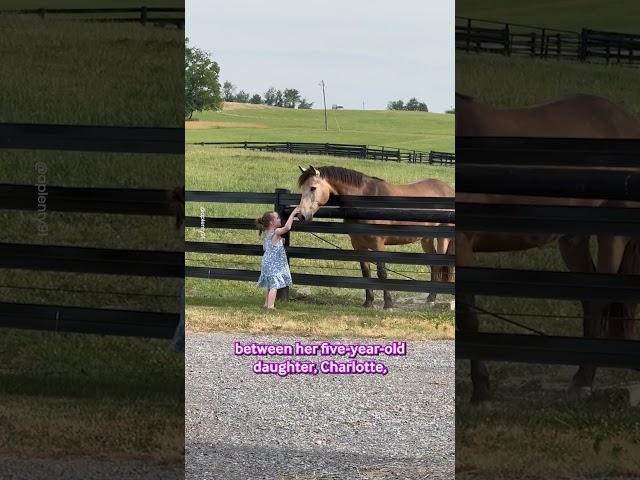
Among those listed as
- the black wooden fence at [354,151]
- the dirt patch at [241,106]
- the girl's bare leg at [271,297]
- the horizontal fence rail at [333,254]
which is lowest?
the girl's bare leg at [271,297]

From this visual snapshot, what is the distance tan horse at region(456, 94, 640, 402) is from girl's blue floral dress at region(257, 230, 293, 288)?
95 cm

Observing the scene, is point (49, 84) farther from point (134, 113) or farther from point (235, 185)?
point (235, 185)

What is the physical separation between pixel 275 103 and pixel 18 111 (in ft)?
8.34

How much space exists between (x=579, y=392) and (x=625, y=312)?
0.46m

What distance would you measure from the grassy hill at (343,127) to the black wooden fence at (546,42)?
1678 mm

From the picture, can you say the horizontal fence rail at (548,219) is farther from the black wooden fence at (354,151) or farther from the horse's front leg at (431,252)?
the black wooden fence at (354,151)

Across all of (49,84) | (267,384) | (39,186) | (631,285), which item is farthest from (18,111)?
(631,285)

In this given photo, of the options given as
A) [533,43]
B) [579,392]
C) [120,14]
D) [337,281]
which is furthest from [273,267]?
[533,43]

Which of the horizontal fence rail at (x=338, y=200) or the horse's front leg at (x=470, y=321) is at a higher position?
the horizontal fence rail at (x=338, y=200)

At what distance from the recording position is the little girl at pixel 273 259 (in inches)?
149

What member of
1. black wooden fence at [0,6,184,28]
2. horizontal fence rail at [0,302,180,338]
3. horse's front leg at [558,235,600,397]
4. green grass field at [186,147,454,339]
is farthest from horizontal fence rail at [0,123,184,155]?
horse's front leg at [558,235,600,397]

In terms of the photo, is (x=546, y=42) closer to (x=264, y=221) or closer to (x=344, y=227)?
(x=344, y=227)

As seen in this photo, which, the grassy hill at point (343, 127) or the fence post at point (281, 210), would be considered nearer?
the grassy hill at point (343, 127)
